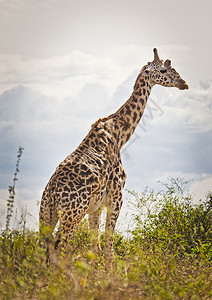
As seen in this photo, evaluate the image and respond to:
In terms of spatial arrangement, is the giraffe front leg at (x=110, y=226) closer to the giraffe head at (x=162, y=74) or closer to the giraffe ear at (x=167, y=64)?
the giraffe head at (x=162, y=74)

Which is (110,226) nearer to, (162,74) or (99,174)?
(99,174)

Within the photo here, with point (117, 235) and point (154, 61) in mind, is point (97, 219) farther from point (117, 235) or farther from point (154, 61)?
point (154, 61)

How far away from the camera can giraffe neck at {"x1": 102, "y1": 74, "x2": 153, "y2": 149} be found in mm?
11664

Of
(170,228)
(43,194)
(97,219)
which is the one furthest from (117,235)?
(43,194)

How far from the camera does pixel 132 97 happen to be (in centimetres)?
1232

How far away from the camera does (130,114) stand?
12.0 metres

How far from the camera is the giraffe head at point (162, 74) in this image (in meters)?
12.5

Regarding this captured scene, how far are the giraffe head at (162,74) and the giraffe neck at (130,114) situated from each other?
17 centimetres

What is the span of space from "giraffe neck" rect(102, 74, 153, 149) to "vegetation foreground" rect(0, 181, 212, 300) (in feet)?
8.13

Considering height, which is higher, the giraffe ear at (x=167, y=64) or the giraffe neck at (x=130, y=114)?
the giraffe ear at (x=167, y=64)

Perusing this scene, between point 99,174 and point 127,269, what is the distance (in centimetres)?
205

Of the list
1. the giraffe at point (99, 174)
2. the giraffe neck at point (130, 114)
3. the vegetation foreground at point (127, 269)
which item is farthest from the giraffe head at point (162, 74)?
the vegetation foreground at point (127, 269)

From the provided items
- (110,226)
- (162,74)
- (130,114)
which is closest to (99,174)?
(110,226)

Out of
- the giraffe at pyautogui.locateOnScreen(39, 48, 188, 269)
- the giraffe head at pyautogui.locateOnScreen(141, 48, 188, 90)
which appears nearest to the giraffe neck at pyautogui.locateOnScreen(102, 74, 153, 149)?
the giraffe at pyautogui.locateOnScreen(39, 48, 188, 269)
